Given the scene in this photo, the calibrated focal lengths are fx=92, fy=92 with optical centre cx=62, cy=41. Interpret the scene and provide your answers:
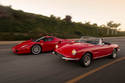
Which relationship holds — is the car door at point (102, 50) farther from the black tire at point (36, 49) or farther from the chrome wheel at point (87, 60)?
the black tire at point (36, 49)

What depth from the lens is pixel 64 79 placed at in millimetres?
2883

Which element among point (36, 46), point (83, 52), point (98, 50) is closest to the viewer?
point (83, 52)

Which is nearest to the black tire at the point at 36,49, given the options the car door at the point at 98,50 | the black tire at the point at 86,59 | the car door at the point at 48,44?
the car door at the point at 48,44

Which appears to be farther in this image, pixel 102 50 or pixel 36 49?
pixel 36 49

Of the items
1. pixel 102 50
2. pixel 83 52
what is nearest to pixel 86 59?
pixel 83 52

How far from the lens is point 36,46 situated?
19.6 feet

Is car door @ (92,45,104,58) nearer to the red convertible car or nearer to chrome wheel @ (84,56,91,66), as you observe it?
the red convertible car

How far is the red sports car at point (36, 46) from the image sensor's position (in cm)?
557

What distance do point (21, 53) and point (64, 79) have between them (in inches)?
147

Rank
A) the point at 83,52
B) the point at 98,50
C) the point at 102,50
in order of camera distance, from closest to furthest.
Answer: the point at 83,52 < the point at 98,50 < the point at 102,50

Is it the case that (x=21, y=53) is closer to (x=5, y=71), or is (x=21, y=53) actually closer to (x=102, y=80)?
(x=5, y=71)

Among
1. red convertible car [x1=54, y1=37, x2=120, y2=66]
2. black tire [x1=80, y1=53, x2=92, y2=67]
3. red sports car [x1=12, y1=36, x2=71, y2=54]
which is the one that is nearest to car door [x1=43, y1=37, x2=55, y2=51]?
red sports car [x1=12, y1=36, x2=71, y2=54]

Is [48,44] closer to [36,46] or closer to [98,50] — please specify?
[36,46]

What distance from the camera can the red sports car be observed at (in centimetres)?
557
